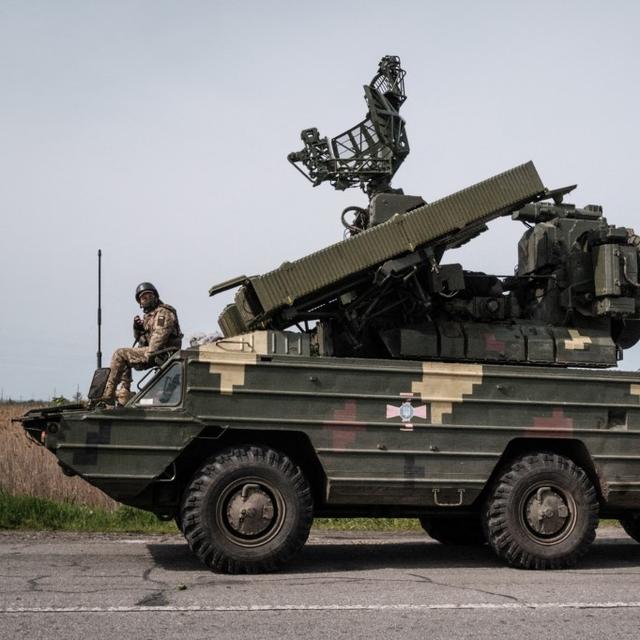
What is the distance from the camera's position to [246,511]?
807 cm

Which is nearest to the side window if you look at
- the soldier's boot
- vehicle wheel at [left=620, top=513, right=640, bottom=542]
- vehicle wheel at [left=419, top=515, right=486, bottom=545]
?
the soldier's boot

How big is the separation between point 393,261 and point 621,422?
2522 millimetres

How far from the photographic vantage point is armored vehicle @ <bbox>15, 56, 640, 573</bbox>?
8102 mm

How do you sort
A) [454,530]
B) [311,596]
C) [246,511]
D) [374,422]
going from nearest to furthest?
[311,596]
[246,511]
[374,422]
[454,530]

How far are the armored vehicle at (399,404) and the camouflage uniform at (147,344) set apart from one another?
35 cm

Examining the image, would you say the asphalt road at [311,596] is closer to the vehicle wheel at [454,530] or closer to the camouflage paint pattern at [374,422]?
the vehicle wheel at [454,530]

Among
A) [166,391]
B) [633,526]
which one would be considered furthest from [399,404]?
[633,526]

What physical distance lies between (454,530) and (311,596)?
12.5ft

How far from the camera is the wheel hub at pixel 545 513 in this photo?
8.75m

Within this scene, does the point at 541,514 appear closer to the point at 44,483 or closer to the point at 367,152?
the point at 367,152

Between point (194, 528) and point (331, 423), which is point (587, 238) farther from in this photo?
point (194, 528)

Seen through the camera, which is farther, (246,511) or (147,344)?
(147,344)

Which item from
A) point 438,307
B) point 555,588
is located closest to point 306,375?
point 438,307

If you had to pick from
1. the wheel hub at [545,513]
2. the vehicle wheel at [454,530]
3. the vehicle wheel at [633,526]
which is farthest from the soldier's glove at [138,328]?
the vehicle wheel at [633,526]
